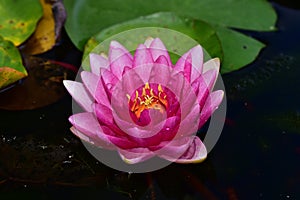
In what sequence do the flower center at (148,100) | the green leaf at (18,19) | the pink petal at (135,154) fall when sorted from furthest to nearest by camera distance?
the green leaf at (18,19), the flower center at (148,100), the pink petal at (135,154)

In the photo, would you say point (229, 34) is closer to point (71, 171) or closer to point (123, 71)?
point (123, 71)

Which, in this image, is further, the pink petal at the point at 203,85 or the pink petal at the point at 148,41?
Answer: the pink petal at the point at 148,41

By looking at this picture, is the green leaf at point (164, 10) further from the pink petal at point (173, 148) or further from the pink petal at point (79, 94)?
the pink petal at point (173, 148)

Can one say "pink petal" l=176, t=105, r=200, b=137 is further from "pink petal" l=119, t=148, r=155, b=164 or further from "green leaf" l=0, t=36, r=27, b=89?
"green leaf" l=0, t=36, r=27, b=89

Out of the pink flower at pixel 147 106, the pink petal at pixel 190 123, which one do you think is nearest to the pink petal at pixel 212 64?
the pink flower at pixel 147 106

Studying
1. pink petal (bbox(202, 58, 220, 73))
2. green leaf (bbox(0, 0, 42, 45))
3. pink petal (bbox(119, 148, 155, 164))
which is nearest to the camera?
pink petal (bbox(119, 148, 155, 164))

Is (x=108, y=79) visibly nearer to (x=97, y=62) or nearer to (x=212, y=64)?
(x=97, y=62)

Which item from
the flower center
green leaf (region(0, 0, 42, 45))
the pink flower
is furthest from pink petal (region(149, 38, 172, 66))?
green leaf (region(0, 0, 42, 45))
